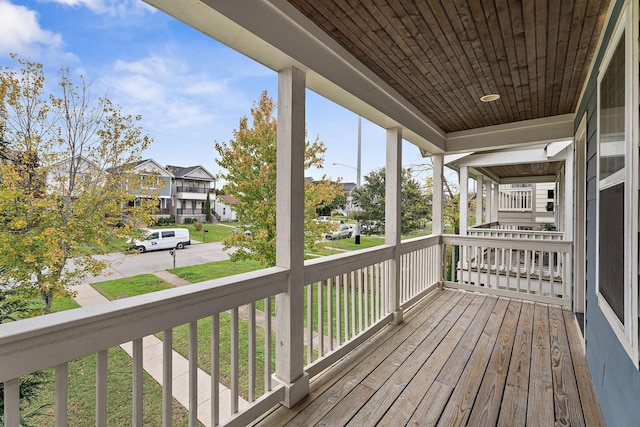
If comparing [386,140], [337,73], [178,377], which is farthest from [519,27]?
[178,377]

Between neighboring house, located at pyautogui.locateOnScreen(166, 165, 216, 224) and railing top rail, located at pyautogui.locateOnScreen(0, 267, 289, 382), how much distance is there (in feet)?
2.02

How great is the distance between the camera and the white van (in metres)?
1.97

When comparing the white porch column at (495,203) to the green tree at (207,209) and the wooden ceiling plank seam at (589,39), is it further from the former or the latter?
the green tree at (207,209)

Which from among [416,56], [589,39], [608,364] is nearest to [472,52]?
[416,56]

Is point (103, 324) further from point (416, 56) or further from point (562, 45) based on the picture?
point (562, 45)

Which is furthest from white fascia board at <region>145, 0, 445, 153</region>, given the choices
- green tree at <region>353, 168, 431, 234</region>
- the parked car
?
green tree at <region>353, 168, 431, 234</region>

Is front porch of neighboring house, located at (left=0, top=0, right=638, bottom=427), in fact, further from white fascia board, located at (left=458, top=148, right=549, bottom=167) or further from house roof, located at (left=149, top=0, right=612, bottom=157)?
white fascia board, located at (left=458, top=148, right=549, bottom=167)

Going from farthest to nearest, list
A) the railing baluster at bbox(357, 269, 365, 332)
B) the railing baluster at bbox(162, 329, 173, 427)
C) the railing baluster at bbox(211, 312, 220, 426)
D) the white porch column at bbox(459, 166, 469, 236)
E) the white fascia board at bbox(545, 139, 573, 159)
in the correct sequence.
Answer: the white porch column at bbox(459, 166, 469, 236), the white fascia board at bbox(545, 139, 573, 159), the railing baluster at bbox(357, 269, 365, 332), the railing baluster at bbox(211, 312, 220, 426), the railing baluster at bbox(162, 329, 173, 427)

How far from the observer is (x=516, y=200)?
13.2 m

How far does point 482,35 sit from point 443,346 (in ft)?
8.49

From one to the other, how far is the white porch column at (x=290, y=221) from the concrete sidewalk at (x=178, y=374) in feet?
1.21

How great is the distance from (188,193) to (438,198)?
3.68 metres

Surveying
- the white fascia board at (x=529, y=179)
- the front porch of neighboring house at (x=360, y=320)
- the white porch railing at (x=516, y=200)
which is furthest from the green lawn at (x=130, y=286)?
the white porch railing at (x=516, y=200)

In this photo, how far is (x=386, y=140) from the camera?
3.39 m
